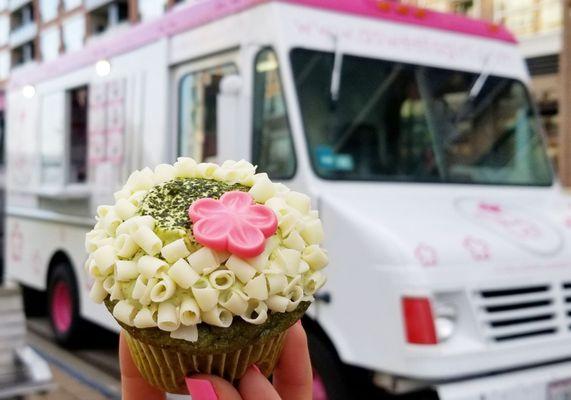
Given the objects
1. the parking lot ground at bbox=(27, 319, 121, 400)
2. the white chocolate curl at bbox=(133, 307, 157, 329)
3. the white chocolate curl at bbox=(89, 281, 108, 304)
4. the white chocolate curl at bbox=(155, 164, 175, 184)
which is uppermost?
the white chocolate curl at bbox=(155, 164, 175, 184)

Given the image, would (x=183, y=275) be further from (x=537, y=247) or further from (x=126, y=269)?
(x=537, y=247)

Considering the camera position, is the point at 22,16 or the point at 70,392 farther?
the point at 22,16

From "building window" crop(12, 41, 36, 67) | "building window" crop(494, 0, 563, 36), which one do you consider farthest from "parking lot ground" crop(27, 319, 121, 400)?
"building window" crop(12, 41, 36, 67)

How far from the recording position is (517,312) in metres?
3.94

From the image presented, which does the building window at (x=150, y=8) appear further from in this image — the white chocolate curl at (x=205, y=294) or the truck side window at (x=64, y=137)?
the white chocolate curl at (x=205, y=294)

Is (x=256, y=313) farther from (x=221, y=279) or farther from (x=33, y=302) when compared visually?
(x=33, y=302)

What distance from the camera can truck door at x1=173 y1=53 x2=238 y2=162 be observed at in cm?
493

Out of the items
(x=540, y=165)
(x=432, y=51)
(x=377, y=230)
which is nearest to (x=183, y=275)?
(x=377, y=230)

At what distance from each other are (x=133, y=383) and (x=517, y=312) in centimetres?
283

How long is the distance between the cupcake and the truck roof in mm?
3156

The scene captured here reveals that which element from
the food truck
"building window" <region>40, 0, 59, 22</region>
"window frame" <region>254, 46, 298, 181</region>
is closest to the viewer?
the food truck

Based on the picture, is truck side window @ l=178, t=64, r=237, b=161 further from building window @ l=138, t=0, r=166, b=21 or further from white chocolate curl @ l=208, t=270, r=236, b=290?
building window @ l=138, t=0, r=166, b=21

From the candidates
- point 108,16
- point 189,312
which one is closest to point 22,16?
point 108,16

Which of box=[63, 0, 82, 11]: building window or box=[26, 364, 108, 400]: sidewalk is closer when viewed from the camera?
box=[26, 364, 108, 400]: sidewalk
